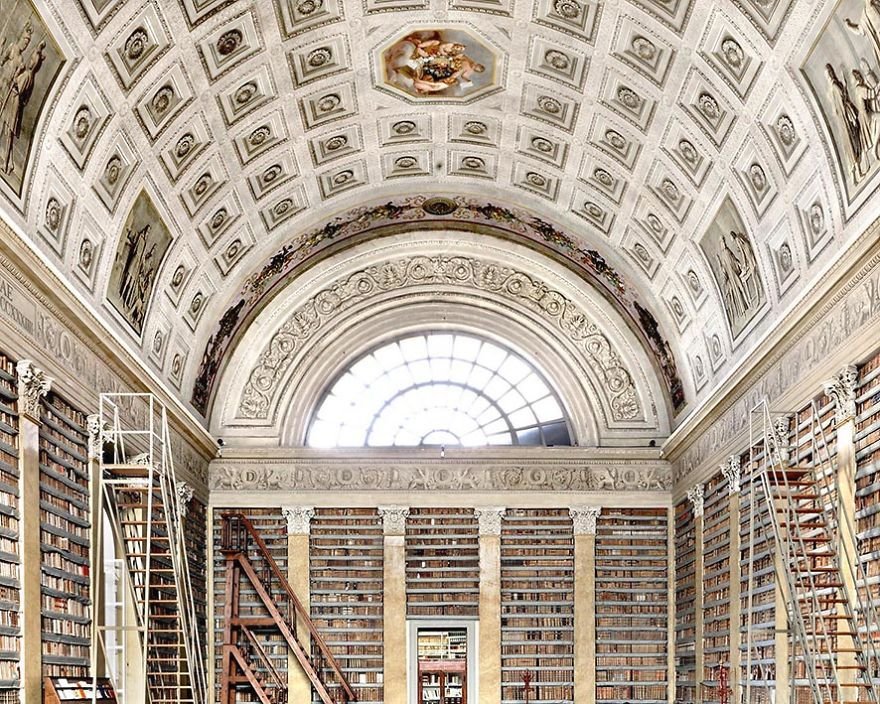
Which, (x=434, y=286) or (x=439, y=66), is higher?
(x=439, y=66)

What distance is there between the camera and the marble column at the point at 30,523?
14273 millimetres

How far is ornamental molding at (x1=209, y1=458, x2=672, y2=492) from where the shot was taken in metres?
25.8

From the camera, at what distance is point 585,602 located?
997 inches

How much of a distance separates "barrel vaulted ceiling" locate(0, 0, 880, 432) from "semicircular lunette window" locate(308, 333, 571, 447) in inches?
95.1

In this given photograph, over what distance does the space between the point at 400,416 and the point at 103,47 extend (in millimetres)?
12475

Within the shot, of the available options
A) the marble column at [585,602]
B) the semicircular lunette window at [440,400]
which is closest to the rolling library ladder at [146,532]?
the semicircular lunette window at [440,400]

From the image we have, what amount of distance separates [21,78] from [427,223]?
12.9 m

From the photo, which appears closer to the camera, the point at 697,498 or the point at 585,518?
the point at 697,498

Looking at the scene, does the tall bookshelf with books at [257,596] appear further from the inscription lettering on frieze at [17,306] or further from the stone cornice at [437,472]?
the inscription lettering on frieze at [17,306]

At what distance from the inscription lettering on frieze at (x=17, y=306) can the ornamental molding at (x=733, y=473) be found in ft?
35.6

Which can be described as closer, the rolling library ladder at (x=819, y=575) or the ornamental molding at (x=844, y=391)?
the rolling library ladder at (x=819, y=575)

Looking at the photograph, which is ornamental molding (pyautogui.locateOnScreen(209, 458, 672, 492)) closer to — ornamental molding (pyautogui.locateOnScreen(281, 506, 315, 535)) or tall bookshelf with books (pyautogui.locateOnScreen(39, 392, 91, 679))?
ornamental molding (pyautogui.locateOnScreen(281, 506, 315, 535))

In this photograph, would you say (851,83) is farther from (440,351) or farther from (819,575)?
(440,351)

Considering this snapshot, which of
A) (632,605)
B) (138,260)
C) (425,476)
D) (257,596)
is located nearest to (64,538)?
(138,260)
